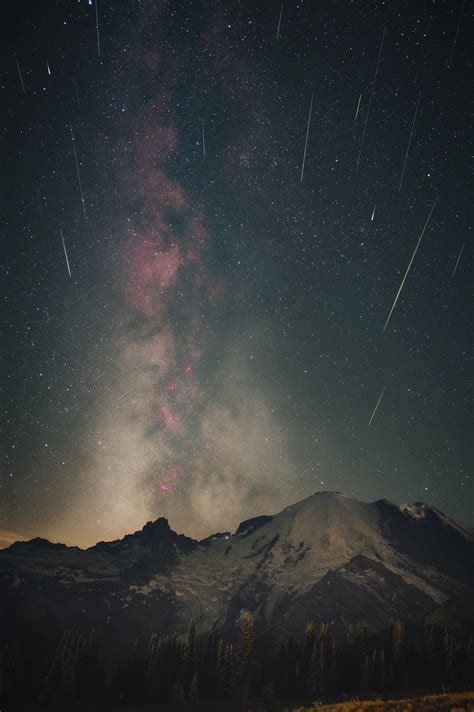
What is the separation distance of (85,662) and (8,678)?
18354 millimetres

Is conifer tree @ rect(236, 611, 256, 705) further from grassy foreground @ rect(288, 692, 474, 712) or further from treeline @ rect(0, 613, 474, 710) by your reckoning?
grassy foreground @ rect(288, 692, 474, 712)

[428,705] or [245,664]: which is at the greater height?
[428,705]

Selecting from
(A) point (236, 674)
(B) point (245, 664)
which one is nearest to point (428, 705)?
(B) point (245, 664)

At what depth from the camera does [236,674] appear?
8356 cm

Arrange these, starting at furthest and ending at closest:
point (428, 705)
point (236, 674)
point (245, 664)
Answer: point (236, 674) → point (245, 664) → point (428, 705)

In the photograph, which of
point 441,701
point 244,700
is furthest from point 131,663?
point 441,701

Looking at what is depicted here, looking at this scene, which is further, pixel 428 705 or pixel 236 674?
pixel 236 674

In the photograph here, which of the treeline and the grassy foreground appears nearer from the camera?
the grassy foreground

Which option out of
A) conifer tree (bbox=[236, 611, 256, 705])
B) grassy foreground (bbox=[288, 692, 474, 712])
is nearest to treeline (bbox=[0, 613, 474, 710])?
conifer tree (bbox=[236, 611, 256, 705])

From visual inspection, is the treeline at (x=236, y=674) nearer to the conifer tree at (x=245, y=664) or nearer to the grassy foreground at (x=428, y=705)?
the conifer tree at (x=245, y=664)

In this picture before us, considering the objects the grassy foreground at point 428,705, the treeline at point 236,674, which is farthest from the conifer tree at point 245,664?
the grassy foreground at point 428,705

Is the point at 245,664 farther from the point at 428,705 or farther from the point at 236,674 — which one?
the point at 428,705

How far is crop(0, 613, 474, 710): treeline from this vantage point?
8731 centimetres

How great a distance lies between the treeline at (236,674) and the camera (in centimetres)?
8731
